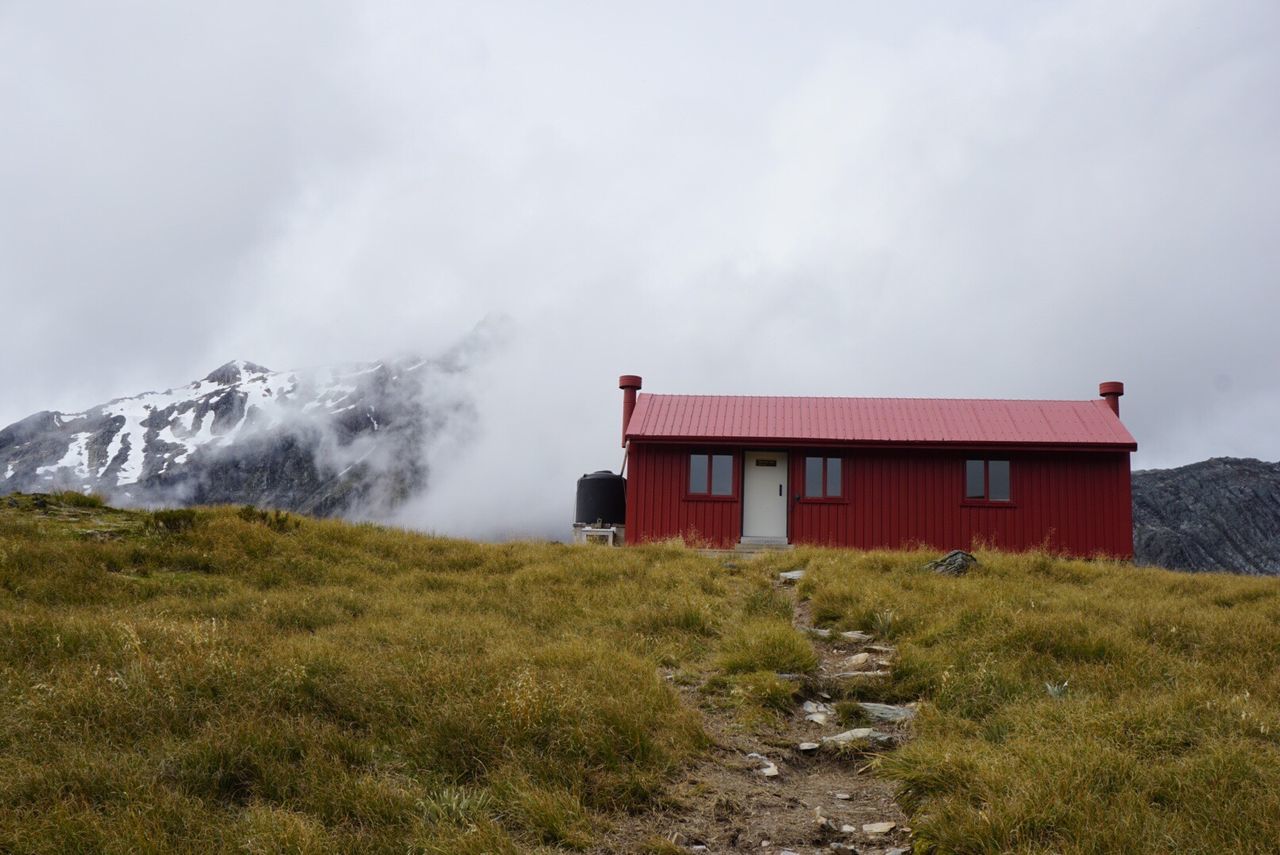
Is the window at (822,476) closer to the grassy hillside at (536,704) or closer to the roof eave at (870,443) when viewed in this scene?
the roof eave at (870,443)

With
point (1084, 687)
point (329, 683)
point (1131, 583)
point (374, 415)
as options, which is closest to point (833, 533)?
A: point (1131, 583)

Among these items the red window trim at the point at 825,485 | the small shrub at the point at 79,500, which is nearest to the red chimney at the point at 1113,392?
the red window trim at the point at 825,485

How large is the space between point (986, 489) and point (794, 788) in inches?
701

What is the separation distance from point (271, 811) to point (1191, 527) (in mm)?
109861

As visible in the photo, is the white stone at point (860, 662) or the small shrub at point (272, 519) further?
the small shrub at point (272, 519)

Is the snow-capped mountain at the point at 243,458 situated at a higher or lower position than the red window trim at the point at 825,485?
higher

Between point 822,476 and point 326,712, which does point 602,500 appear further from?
point 326,712

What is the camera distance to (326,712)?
19.9ft

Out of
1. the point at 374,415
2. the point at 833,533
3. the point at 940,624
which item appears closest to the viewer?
the point at 940,624

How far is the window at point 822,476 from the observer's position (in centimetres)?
2217

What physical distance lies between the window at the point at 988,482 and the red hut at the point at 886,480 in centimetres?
2

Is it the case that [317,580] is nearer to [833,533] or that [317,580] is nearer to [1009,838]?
[1009,838]

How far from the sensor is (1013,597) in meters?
10.1

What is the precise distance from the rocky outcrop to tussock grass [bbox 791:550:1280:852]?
88.1 meters
